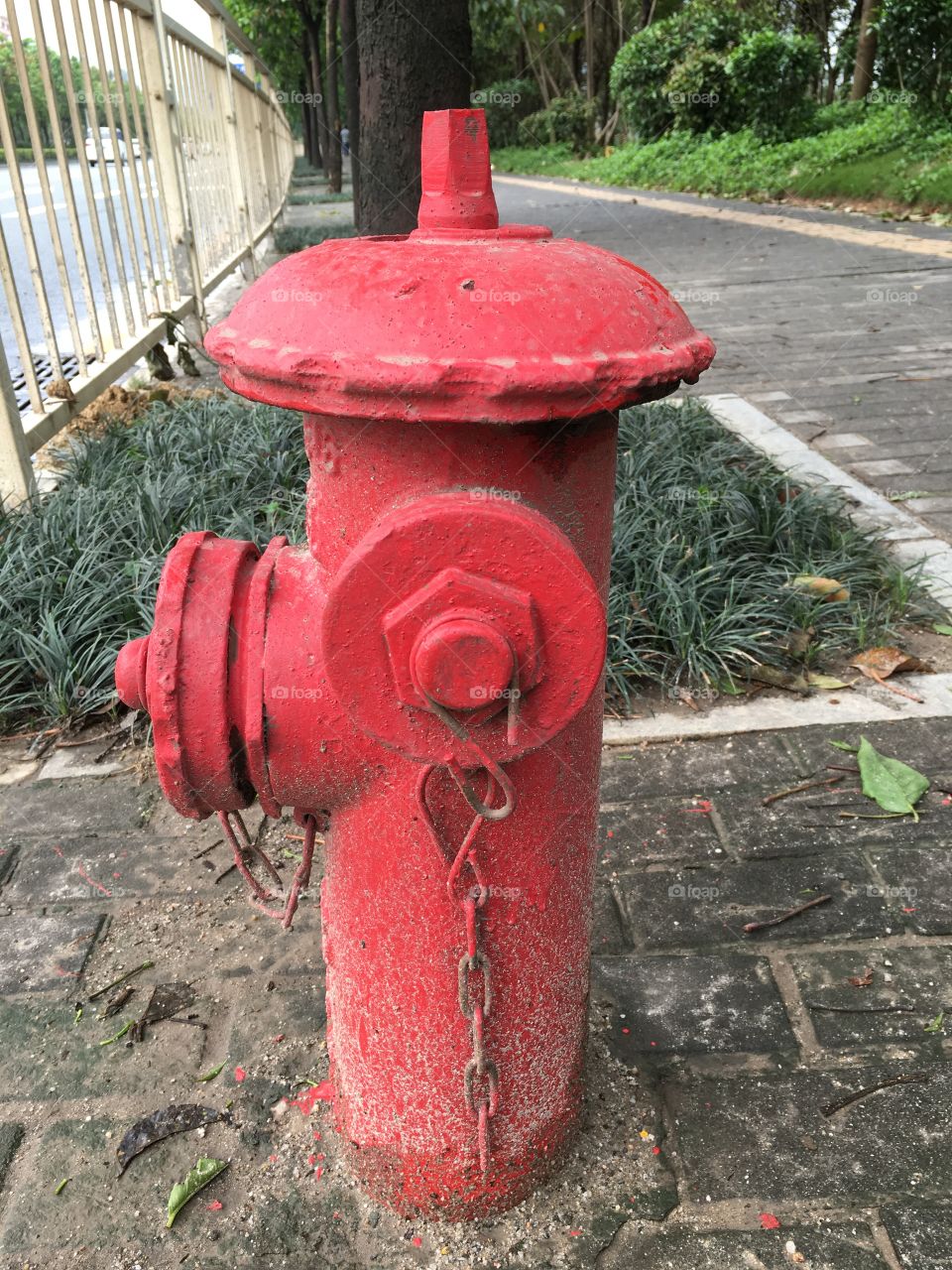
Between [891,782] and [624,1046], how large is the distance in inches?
39.8

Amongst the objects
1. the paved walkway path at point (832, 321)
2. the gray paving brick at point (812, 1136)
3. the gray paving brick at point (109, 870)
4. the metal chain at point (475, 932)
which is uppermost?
the metal chain at point (475, 932)

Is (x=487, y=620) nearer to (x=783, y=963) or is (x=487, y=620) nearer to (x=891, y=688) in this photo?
(x=783, y=963)

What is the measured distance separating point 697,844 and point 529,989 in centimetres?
97

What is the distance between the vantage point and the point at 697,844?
2199mm

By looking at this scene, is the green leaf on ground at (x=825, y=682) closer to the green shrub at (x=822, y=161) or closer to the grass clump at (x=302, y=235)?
the grass clump at (x=302, y=235)

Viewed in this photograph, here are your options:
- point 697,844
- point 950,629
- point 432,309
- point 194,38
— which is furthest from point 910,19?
point 432,309

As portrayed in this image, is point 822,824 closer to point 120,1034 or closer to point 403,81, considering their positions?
point 120,1034

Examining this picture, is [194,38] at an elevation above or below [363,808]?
above

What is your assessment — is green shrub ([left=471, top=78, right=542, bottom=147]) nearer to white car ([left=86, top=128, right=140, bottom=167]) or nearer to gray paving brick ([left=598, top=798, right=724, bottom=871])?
white car ([left=86, top=128, right=140, bottom=167])

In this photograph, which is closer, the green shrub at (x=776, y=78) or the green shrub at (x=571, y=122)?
the green shrub at (x=776, y=78)

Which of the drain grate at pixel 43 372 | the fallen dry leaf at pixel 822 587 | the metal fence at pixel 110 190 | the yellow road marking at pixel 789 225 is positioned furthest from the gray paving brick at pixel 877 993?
the yellow road marking at pixel 789 225

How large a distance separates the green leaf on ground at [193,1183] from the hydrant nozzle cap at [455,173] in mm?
1357

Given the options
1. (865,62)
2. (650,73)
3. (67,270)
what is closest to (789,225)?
(865,62)

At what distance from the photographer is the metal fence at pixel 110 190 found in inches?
A: 150
